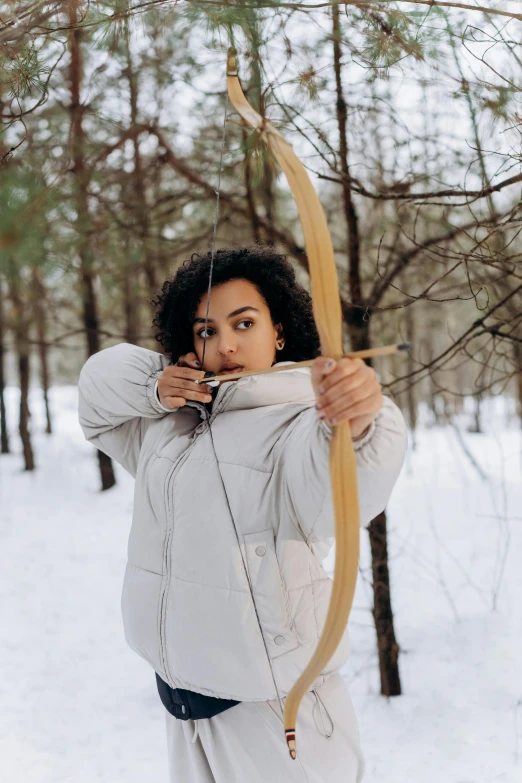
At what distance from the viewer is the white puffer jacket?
96cm

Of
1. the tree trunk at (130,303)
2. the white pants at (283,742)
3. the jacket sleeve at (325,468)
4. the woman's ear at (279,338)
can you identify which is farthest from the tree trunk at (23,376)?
the jacket sleeve at (325,468)

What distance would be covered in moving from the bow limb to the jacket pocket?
4.5 inches

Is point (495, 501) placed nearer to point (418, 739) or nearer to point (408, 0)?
point (418, 739)

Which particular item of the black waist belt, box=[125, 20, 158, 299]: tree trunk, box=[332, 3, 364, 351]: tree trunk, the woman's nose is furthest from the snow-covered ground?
box=[125, 20, 158, 299]: tree trunk

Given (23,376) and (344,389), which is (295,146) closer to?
(344,389)

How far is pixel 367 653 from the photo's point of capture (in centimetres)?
271

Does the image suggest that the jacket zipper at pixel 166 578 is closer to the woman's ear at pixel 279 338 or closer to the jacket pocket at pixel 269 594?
the jacket pocket at pixel 269 594

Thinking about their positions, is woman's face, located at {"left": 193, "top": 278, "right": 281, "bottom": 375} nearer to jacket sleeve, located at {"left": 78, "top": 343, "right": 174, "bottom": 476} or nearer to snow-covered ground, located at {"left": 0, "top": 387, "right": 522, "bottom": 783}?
jacket sleeve, located at {"left": 78, "top": 343, "right": 174, "bottom": 476}

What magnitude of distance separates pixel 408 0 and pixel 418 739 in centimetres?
202

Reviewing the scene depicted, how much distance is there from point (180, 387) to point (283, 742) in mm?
580

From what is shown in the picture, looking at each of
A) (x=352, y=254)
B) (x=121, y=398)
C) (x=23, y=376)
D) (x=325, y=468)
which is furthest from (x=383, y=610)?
(x=23, y=376)

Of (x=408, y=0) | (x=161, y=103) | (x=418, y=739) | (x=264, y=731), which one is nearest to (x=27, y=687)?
(x=418, y=739)

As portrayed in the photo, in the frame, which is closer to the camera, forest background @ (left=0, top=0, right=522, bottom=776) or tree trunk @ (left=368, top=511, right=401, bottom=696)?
forest background @ (left=0, top=0, right=522, bottom=776)

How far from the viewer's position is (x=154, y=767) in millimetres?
2186
